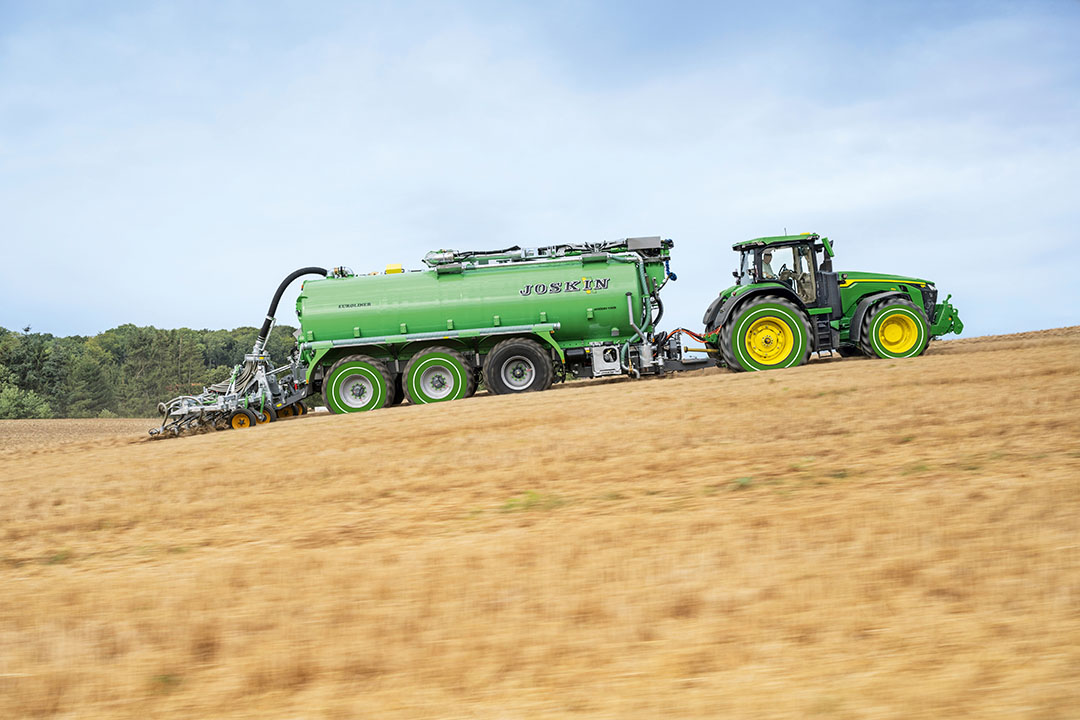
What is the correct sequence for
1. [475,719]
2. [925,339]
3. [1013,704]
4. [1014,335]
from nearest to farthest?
[1013,704]
[475,719]
[925,339]
[1014,335]

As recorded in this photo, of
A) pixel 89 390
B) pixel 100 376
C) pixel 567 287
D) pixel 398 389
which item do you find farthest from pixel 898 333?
pixel 100 376

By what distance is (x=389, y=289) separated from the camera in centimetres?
1758

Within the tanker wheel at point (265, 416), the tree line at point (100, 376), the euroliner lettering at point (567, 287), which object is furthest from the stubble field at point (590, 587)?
the tree line at point (100, 376)

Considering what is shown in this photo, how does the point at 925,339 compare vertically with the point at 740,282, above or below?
below

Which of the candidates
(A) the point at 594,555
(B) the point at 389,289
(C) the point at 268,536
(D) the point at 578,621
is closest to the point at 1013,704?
(D) the point at 578,621

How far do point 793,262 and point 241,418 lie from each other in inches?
486

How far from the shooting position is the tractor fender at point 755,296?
52.2 feet

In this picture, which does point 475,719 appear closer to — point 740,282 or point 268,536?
point 268,536

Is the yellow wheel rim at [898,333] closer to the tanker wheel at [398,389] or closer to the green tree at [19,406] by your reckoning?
the tanker wheel at [398,389]

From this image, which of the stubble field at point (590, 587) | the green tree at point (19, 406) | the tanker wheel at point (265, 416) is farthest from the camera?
the green tree at point (19, 406)

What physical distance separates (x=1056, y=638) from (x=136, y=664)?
16.0ft

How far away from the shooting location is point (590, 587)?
488 cm

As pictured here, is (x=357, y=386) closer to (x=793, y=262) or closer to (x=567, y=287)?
(x=567, y=287)

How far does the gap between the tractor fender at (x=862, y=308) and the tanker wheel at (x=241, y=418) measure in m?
12.9
